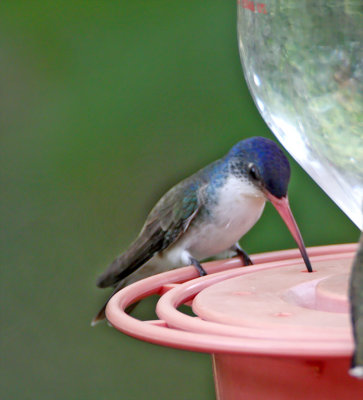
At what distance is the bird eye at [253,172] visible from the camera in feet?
5.92

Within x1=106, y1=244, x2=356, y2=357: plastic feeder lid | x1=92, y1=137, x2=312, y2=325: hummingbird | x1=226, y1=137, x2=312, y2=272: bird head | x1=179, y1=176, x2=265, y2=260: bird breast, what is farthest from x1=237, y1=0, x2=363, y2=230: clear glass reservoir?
x1=179, y1=176, x2=265, y2=260: bird breast

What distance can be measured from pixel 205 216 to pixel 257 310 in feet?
3.22

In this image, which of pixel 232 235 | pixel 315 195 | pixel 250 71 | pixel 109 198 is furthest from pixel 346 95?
pixel 109 198

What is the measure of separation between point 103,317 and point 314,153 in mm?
792

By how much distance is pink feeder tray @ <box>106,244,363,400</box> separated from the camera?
0.75 metres

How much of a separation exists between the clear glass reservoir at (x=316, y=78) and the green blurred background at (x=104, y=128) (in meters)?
1.05

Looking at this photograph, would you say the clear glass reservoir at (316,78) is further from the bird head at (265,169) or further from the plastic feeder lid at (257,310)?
the bird head at (265,169)

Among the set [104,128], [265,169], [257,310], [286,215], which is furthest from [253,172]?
[257,310]

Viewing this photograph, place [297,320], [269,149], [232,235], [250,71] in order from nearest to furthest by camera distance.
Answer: [297,320] < [250,71] < [269,149] < [232,235]

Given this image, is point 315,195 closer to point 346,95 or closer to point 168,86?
point 168,86

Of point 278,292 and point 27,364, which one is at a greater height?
point 278,292

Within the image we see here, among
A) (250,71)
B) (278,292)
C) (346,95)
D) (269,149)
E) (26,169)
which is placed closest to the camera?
(278,292)

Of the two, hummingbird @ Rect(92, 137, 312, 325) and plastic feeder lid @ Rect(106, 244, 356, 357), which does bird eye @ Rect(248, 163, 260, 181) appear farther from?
plastic feeder lid @ Rect(106, 244, 356, 357)

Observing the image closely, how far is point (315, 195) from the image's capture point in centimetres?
230
